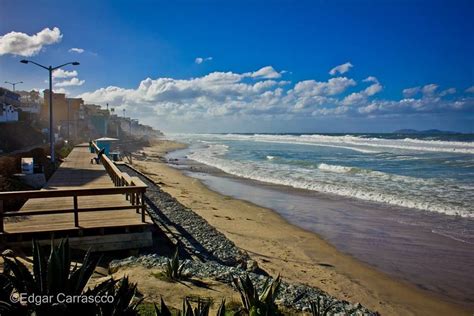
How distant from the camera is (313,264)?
9008 mm

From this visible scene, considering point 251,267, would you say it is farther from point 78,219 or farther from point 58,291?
point 58,291

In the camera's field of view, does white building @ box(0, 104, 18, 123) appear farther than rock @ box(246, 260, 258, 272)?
Yes

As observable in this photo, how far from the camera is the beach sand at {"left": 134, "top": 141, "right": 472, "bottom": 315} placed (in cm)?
698

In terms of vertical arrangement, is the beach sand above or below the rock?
below

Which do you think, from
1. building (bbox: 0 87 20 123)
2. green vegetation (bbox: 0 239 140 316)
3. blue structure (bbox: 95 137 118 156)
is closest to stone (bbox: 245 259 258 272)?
green vegetation (bbox: 0 239 140 316)

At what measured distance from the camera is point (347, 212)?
47.1 feet

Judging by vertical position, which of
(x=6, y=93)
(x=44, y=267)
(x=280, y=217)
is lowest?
(x=280, y=217)

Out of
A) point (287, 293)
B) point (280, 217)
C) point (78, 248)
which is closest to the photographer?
point (287, 293)

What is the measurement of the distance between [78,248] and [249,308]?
3694 millimetres

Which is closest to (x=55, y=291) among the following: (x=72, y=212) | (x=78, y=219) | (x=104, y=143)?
(x=72, y=212)

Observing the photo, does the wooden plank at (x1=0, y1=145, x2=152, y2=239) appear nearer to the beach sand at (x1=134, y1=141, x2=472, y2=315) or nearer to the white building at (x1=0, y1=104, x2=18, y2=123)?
the beach sand at (x1=134, y1=141, x2=472, y2=315)

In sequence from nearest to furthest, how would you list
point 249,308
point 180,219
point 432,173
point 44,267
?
point 44,267 → point 249,308 → point 180,219 → point 432,173

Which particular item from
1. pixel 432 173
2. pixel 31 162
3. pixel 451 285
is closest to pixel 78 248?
pixel 451 285

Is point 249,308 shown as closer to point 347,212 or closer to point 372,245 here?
point 372,245
